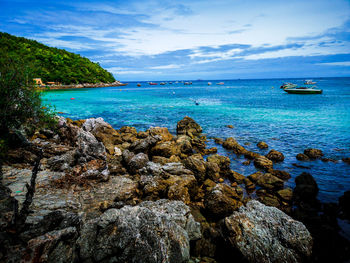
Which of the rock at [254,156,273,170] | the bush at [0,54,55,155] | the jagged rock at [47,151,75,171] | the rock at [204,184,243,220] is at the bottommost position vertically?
the rock at [254,156,273,170]

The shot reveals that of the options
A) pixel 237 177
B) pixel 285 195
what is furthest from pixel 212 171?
pixel 285 195

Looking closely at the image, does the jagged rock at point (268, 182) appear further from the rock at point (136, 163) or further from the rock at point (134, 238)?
the rock at point (136, 163)

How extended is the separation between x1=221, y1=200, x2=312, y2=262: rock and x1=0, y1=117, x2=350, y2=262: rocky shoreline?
0.04m

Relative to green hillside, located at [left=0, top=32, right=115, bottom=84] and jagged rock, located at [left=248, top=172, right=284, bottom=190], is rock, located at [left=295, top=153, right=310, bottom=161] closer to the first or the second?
jagged rock, located at [left=248, top=172, right=284, bottom=190]

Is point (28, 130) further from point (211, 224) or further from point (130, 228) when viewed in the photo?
point (211, 224)

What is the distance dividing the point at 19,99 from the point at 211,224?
15700 mm

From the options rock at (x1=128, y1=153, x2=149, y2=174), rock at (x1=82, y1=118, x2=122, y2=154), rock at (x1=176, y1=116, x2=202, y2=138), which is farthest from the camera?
rock at (x1=176, y1=116, x2=202, y2=138)

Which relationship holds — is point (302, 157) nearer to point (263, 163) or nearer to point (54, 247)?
point (263, 163)

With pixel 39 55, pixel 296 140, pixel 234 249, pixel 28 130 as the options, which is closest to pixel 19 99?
pixel 28 130

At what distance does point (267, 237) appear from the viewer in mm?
7379

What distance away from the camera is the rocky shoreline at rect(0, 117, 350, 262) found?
6.28m

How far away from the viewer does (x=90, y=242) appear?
6.54 m

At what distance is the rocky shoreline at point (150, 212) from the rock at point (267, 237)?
37 millimetres

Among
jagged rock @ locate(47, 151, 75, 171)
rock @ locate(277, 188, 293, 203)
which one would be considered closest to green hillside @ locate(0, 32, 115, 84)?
→ jagged rock @ locate(47, 151, 75, 171)
